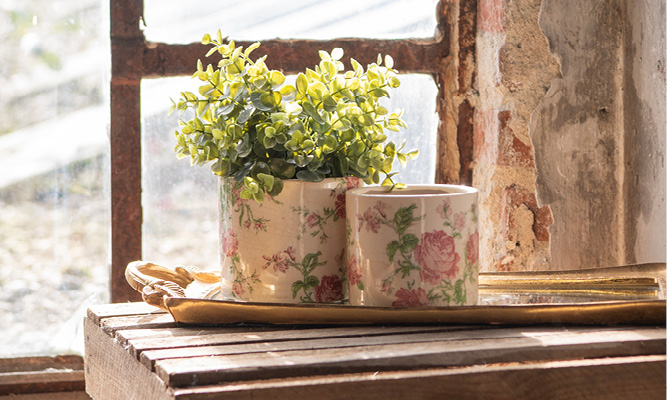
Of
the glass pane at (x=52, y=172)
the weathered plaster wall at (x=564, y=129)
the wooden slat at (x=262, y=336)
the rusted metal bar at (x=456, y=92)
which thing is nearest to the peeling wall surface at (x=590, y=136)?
the weathered plaster wall at (x=564, y=129)

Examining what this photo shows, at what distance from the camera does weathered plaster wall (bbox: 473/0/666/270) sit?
4.20 ft

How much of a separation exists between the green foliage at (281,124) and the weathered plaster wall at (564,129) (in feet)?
1.39

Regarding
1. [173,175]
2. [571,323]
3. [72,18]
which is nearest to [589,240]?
[571,323]

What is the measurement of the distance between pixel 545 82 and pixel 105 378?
0.86 m

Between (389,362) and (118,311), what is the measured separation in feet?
1.31

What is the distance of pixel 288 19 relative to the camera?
4.45 feet

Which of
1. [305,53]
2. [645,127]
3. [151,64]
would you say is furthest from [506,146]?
[151,64]

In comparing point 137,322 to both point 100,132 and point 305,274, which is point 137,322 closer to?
point 305,274

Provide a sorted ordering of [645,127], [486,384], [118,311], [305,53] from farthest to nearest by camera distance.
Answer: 1. [305,53]
2. [645,127]
3. [118,311]
4. [486,384]

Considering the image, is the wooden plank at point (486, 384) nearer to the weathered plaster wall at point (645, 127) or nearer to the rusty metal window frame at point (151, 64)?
the weathered plaster wall at point (645, 127)

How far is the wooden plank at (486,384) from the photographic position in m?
0.67

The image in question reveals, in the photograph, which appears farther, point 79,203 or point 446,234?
point 79,203

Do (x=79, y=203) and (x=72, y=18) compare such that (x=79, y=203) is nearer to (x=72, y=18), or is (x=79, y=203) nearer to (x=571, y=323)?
(x=72, y=18)

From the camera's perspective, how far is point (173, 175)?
136cm
